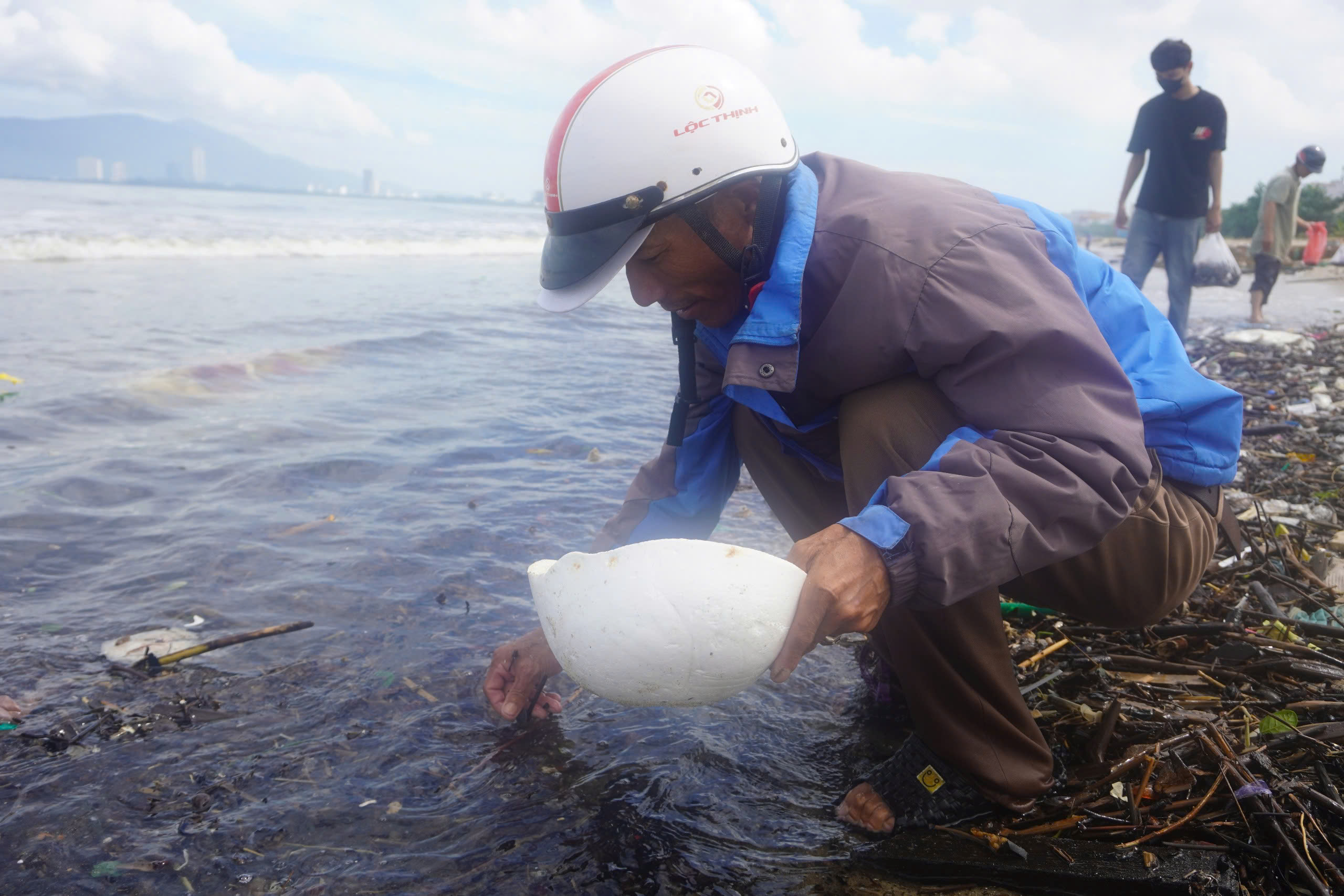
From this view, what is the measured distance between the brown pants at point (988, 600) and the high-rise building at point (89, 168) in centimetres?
13774

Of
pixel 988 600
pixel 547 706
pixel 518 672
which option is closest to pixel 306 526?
pixel 547 706

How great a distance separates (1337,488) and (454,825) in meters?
4.27

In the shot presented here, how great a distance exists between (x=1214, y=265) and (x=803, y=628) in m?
8.27

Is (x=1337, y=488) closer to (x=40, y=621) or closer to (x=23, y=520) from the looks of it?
(x=40, y=621)

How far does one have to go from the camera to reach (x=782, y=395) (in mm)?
2105

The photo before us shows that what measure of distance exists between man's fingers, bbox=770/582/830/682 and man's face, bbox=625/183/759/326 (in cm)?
83

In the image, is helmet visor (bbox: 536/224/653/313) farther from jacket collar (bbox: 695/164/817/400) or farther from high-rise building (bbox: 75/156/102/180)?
high-rise building (bbox: 75/156/102/180)

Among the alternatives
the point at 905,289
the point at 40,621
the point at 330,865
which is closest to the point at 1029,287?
the point at 905,289

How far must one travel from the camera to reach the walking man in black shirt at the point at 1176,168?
22.8ft

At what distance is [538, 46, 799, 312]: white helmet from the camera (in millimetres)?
1994

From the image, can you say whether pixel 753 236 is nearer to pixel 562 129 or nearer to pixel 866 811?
pixel 562 129

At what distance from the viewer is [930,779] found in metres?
2.04

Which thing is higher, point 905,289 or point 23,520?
point 905,289

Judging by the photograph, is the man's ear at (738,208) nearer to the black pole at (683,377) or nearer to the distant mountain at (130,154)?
the black pole at (683,377)
